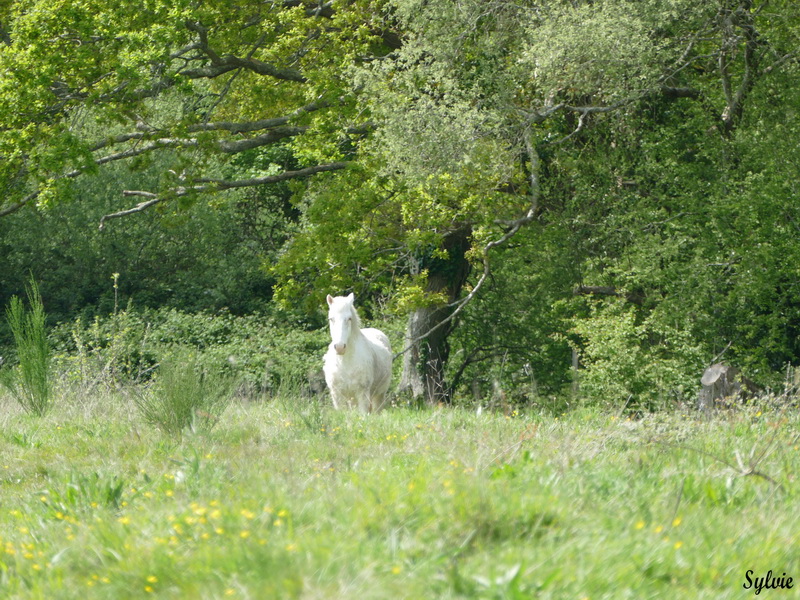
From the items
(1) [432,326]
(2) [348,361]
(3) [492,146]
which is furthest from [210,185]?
(2) [348,361]

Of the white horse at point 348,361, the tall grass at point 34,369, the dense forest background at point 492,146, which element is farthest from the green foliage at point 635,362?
the tall grass at point 34,369

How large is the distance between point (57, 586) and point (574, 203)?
14.7m

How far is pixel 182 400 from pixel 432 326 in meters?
10.0

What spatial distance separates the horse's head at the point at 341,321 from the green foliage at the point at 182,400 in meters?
2.06

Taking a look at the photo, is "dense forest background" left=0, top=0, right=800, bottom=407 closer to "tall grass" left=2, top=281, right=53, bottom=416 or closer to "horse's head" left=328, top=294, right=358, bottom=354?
"tall grass" left=2, top=281, right=53, bottom=416

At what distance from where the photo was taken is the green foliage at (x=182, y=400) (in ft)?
25.9

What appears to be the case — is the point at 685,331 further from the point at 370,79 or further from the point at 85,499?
the point at 85,499

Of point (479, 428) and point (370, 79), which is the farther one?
point (370, 79)

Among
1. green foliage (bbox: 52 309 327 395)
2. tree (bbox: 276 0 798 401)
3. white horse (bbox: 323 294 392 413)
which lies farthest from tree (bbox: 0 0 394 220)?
white horse (bbox: 323 294 392 413)

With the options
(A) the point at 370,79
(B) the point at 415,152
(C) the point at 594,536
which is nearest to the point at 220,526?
(C) the point at 594,536

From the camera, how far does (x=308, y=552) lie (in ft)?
12.2

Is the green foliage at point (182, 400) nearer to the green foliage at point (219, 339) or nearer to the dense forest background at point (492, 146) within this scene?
the dense forest background at point (492, 146)

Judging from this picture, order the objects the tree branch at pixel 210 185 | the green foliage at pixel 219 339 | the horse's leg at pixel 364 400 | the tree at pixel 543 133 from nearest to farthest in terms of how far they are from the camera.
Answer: the horse's leg at pixel 364 400 → the tree at pixel 543 133 → the tree branch at pixel 210 185 → the green foliage at pixel 219 339

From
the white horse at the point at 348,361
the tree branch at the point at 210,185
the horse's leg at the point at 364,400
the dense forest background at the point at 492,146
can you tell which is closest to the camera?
the white horse at the point at 348,361
